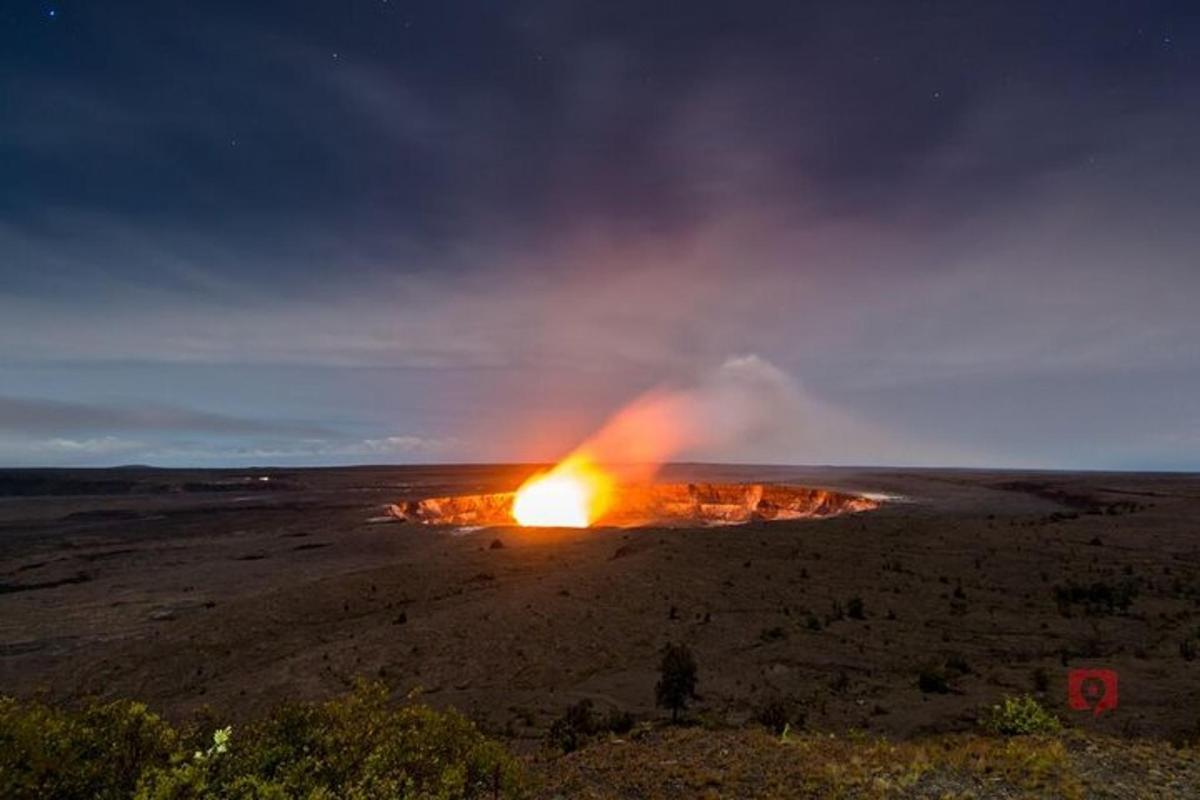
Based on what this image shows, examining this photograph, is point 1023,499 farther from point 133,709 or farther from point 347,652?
point 133,709

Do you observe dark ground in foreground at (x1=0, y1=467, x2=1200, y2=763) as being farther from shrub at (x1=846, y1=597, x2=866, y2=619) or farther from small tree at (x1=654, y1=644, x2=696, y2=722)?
small tree at (x1=654, y1=644, x2=696, y2=722)

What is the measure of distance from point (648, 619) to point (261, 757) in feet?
81.5

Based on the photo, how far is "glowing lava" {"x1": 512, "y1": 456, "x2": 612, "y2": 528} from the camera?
8606 centimetres

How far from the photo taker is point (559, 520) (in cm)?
8406

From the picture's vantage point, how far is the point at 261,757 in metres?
8.79

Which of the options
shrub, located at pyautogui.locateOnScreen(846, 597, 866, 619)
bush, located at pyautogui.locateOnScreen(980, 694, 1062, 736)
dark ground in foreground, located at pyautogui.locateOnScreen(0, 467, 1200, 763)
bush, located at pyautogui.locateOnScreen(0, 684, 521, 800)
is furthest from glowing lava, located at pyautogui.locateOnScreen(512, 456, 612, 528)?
bush, located at pyautogui.locateOnScreen(0, 684, 521, 800)

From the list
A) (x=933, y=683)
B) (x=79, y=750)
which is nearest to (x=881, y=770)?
(x=933, y=683)

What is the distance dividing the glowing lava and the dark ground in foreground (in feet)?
86.7

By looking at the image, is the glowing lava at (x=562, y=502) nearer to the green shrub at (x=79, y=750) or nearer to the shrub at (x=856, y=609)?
the shrub at (x=856, y=609)

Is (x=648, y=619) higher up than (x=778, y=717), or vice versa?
(x=778, y=717)

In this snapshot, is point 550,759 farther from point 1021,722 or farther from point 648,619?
point 648,619

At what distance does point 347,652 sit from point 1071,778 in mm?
25172

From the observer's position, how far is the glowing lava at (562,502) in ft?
282

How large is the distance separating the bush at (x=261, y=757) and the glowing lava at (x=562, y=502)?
6658cm
